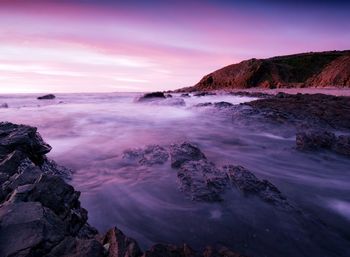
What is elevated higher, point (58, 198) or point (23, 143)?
point (23, 143)

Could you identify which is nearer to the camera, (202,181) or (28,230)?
(28,230)

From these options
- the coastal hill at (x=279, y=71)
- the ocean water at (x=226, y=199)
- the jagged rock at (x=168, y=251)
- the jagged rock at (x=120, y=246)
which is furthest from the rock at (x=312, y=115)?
the coastal hill at (x=279, y=71)

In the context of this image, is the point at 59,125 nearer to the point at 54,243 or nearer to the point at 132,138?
the point at 132,138

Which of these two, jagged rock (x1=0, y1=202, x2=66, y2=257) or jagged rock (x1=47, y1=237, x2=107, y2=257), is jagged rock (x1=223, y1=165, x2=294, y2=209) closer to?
jagged rock (x1=47, y1=237, x2=107, y2=257)

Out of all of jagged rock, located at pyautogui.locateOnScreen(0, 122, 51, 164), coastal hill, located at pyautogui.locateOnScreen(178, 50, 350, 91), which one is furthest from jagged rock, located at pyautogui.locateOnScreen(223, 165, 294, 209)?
coastal hill, located at pyautogui.locateOnScreen(178, 50, 350, 91)

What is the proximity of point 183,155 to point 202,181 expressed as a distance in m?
1.26

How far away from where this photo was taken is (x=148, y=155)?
6.96 m

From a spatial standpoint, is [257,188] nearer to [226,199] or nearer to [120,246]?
[226,199]

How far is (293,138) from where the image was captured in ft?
30.4

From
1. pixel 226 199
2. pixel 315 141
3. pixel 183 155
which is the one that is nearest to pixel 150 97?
pixel 315 141

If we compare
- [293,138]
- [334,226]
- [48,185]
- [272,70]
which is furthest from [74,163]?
[272,70]

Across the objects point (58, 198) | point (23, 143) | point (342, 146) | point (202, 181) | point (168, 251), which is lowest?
point (342, 146)

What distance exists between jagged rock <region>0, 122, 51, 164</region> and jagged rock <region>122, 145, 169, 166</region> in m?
1.88

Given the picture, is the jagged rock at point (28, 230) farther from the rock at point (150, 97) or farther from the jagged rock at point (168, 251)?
the rock at point (150, 97)
